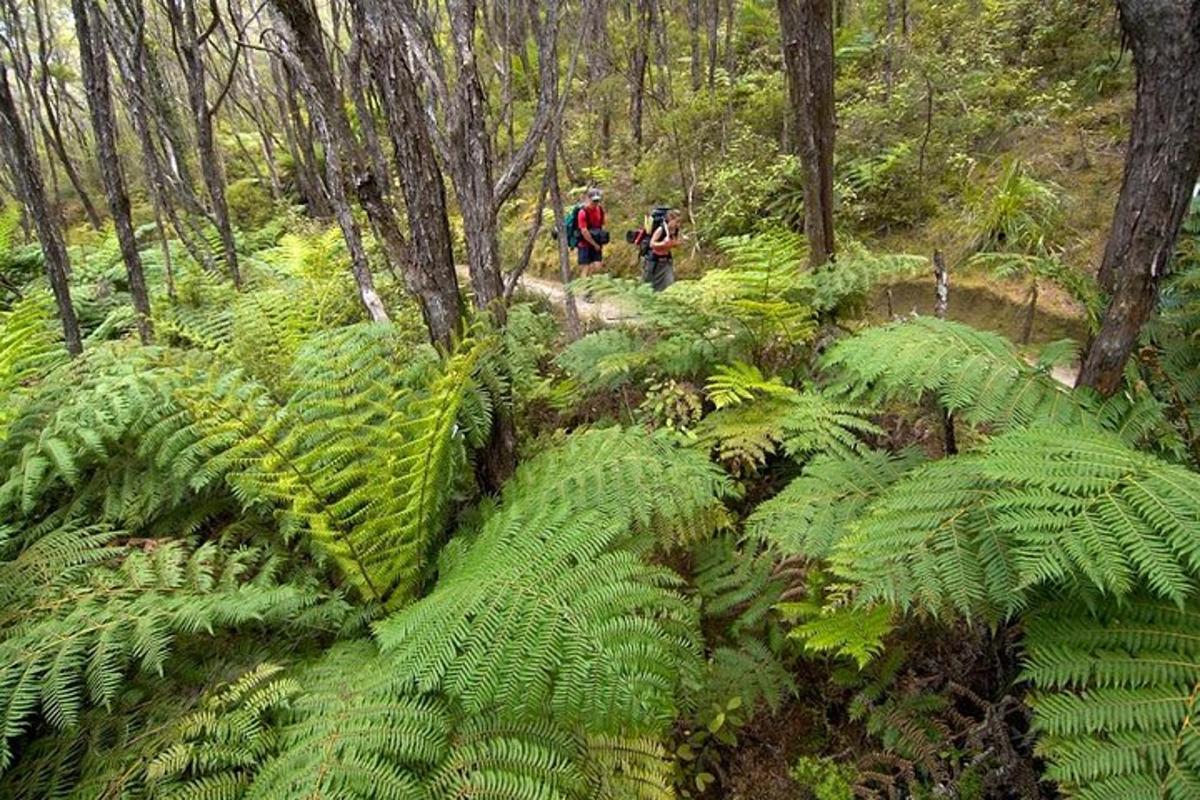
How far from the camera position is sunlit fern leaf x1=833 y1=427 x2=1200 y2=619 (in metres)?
1.40

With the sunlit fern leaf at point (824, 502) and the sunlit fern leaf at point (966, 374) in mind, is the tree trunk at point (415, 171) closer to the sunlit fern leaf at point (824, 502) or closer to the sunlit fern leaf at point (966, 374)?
the sunlit fern leaf at point (824, 502)

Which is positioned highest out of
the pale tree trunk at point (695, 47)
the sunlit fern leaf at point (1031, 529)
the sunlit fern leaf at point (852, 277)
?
the pale tree trunk at point (695, 47)

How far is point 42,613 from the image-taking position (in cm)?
189

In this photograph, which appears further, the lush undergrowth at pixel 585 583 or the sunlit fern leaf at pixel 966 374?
the sunlit fern leaf at pixel 966 374

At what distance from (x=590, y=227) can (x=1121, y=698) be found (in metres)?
6.82

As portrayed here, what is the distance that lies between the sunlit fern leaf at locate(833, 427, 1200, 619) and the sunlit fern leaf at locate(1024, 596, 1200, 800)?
9cm

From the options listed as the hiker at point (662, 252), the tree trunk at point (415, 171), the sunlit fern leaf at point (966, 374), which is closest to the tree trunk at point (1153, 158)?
the sunlit fern leaf at point (966, 374)

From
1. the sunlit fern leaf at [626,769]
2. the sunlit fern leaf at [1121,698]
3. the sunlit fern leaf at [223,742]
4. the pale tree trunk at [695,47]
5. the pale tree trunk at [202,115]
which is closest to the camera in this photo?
the sunlit fern leaf at [1121,698]

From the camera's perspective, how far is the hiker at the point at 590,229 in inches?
290

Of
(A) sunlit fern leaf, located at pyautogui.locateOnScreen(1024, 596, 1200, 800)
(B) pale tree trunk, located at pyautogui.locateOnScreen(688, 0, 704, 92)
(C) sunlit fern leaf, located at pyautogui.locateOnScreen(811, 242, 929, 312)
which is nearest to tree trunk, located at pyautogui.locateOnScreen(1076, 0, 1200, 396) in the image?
(A) sunlit fern leaf, located at pyautogui.locateOnScreen(1024, 596, 1200, 800)

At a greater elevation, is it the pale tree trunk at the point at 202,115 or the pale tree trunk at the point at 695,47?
the pale tree trunk at the point at 695,47

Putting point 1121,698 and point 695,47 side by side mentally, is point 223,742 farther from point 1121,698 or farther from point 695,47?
point 695,47

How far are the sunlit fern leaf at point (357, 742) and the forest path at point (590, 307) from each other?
2671mm

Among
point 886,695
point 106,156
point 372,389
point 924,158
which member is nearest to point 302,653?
point 372,389
